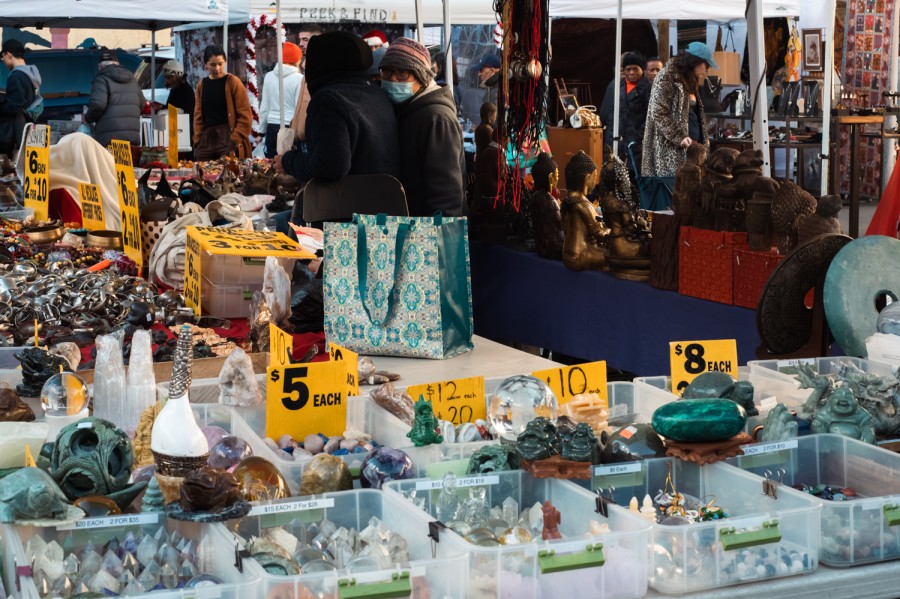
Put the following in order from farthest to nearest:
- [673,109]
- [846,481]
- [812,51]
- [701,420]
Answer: [812,51]
[673,109]
[846,481]
[701,420]

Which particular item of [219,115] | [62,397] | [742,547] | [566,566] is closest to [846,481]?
[742,547]

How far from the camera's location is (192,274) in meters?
3.62

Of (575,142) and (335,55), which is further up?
(335,55)

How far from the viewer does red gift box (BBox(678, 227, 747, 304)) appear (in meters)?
3.59

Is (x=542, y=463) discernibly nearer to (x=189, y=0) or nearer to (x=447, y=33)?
(x=447, y=33)

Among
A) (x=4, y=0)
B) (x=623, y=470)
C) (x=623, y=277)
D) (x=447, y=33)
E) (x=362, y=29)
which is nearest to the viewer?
(x=623, y=470)

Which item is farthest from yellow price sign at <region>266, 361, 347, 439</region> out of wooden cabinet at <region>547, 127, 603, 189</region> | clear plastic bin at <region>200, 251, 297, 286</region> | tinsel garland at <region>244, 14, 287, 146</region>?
tinsel garland at <region>244, 14, 287, 146</region>

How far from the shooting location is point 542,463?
1792mm

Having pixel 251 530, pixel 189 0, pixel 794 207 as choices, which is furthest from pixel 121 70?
pixel 251 530

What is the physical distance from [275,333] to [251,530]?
0.98m

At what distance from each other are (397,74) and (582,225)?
832mm

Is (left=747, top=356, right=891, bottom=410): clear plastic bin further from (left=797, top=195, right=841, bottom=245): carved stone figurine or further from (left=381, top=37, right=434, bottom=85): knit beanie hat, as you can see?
(left=381, top=37, right=434, bottom=85): knit beanie hat

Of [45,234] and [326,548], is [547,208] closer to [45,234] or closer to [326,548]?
[45,234]

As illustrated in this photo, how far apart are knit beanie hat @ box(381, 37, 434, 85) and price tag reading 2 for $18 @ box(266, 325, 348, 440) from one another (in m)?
2.00
